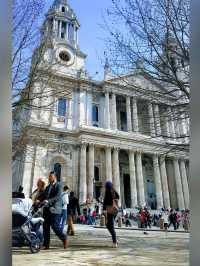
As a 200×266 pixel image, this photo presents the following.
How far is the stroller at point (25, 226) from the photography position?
492cm

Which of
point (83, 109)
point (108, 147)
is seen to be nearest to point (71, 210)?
point (108, 147)

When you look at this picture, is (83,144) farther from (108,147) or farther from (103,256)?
(103,256)

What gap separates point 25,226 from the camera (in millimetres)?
5137

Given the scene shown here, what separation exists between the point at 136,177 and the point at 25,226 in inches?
1095

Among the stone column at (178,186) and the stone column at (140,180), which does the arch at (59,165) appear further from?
the stone column at (178,186)

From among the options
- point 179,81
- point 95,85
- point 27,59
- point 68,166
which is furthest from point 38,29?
point 95,85

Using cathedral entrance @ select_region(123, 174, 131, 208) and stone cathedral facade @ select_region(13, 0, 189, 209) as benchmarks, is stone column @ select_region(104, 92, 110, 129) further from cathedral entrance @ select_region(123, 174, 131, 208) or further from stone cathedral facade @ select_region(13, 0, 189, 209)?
cathedral entrance @ select_region(123, 174, 131, 208)

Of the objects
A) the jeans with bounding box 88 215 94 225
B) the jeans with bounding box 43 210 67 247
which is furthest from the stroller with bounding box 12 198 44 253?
the jeans with bounding box 88 215 94 225

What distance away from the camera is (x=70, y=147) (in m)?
30.5

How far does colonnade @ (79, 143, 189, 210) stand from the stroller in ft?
72.8

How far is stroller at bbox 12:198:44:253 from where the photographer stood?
4.92 m

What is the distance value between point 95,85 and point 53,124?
834 cm

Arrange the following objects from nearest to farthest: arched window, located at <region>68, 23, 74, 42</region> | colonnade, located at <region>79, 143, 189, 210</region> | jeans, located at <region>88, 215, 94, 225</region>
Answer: jeans, located at <region>88, 215, 94, 225</region> → colonnade, located at <region>79, 143, 189, 210</region> → arched window, located at <region>68, 23, 74, 42</region>
